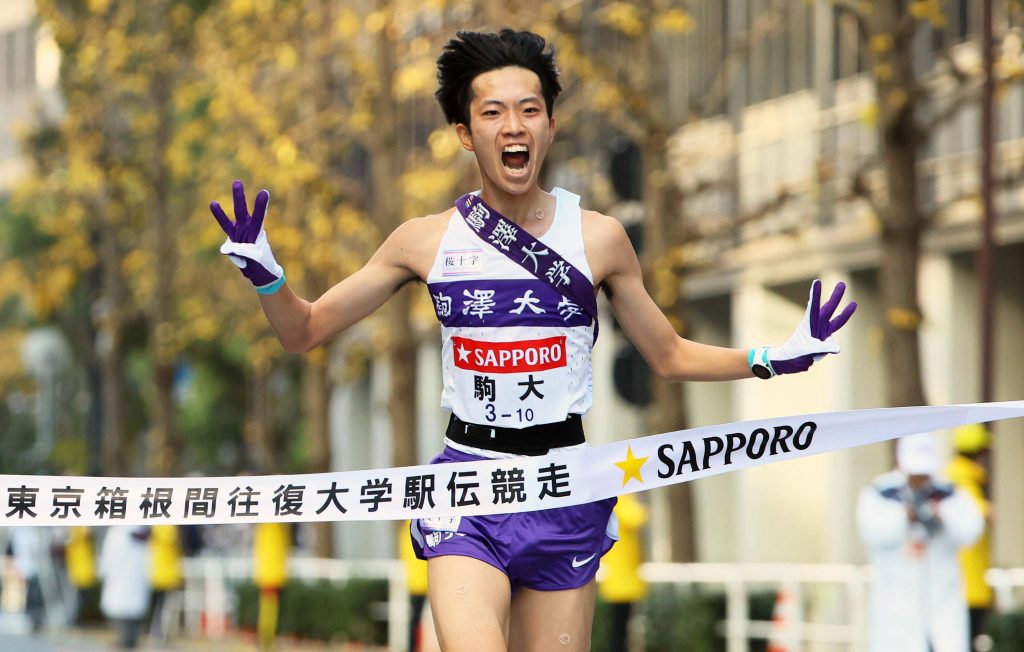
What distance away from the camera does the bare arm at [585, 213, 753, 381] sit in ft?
20.3

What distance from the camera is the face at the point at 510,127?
19.7ft

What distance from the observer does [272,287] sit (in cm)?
587

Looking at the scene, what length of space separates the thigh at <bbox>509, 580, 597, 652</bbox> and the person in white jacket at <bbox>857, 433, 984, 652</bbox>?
534 cm

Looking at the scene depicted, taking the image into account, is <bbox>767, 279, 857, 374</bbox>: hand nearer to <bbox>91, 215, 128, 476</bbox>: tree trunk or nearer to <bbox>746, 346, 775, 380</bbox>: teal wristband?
<bbox>746, 346, 775, 380</bbox>: teal wristband

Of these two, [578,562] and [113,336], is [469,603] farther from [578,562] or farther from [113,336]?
[113,336]

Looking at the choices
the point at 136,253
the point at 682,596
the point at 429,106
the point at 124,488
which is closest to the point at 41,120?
the point at 136,253

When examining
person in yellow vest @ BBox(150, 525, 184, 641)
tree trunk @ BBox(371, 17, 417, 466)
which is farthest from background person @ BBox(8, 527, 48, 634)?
tree trunk @ BBox(371, 17, 417, 466)

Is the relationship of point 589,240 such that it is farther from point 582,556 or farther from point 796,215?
point 796,215

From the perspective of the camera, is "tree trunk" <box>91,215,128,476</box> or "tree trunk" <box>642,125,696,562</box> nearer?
"tree trunk" <box>642,125,696,562</box>

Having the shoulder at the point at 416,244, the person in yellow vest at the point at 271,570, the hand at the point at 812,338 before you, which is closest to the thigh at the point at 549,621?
the hand at the point at 812,338

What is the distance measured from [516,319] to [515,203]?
0.35 metres

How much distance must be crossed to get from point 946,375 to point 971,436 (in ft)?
42.8

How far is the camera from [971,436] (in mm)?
12555

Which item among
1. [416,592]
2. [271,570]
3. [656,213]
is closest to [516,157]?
[416,592]
